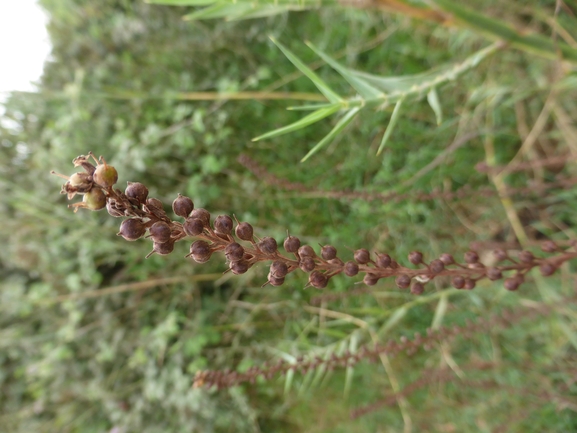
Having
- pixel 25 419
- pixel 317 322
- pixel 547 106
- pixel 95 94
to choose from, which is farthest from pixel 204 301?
pixel 547 106

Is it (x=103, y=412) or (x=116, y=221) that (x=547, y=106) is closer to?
(x=116, y=221)

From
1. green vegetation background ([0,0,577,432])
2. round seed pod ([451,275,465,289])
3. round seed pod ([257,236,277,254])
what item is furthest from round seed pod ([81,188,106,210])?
green vegetation background ([0,0,577,432])

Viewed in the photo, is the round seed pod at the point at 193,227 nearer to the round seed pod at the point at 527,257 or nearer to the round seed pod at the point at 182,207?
the round seed pod at the point at 182,207

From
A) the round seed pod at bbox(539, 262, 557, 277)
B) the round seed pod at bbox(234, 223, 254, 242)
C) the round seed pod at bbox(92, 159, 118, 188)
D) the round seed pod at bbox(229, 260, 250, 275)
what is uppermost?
the round seed pod at bbox(539, 262, 557, 277)

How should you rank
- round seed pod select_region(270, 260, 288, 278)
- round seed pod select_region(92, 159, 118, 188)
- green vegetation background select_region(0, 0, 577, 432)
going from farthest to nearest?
green vegetation background select_region(0, 0, 577, 432) → round seed pod select_region(270, 260, 288, 278) → round seed pod select_region(92, 159, 118, 188)

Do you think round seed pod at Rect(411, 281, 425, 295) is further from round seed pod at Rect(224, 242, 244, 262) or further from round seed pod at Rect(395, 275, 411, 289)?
round seed pod at Rect(224, 242, 244, 262)

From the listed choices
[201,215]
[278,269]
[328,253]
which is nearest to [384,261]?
[328,253]
